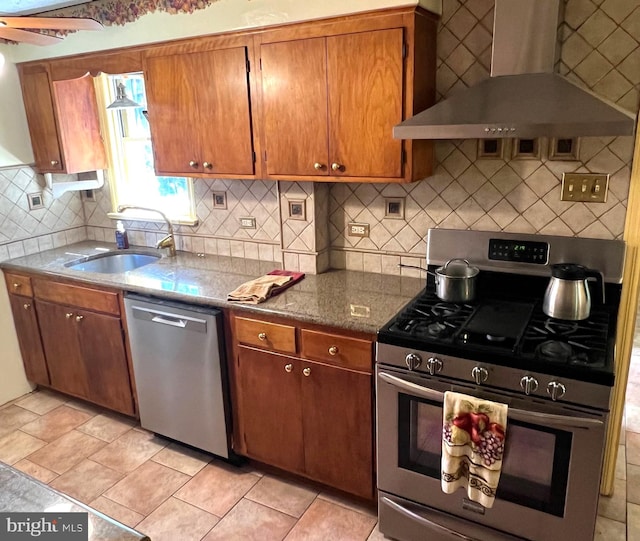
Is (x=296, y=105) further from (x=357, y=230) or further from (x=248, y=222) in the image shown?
(x=248, y=222)

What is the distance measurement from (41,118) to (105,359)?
1545 mm

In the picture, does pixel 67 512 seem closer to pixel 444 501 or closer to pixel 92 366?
pixel 444 501

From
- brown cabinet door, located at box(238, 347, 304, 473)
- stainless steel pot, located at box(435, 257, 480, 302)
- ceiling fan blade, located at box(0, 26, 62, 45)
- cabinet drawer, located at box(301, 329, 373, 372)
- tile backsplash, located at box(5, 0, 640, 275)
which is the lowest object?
brown cabinet door, located at box(238, 347, 304, 473)

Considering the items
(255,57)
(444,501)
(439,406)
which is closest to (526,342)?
(439,406)

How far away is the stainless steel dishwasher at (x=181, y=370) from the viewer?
2453mm

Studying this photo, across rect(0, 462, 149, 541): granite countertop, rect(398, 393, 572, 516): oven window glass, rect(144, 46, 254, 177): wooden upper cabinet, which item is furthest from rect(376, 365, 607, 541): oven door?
rect(144, 46, 254, 177): wooden upper cabinet

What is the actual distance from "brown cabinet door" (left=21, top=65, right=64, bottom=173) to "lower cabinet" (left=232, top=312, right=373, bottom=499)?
182cm

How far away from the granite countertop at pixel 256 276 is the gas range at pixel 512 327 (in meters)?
0.14

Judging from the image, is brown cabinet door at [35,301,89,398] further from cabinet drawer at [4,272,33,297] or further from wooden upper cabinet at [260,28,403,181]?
wooden upper cabinet at [260,28,403,181]

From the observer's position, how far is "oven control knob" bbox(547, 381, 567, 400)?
1651 mm

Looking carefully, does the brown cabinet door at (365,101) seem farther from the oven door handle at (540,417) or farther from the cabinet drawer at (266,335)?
the oven door handle at (540,417)

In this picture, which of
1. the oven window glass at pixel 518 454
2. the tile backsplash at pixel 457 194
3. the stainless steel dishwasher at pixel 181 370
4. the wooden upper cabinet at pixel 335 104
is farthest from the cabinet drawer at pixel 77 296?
the oven window glass at pixel 518 454

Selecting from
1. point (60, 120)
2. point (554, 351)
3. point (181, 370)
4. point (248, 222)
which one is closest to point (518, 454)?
point (554, 351)

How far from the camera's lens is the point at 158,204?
3430 mm
